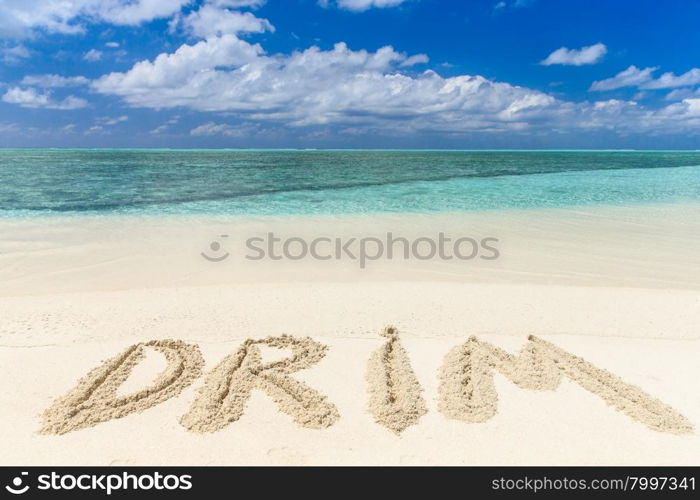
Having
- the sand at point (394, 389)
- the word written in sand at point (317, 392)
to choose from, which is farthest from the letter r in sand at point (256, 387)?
the sand at point (394, 389)

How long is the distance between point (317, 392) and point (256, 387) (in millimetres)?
474

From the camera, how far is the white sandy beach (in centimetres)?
267

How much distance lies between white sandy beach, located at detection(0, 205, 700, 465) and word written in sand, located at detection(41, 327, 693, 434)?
0.07 meters

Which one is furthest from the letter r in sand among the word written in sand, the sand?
the sand

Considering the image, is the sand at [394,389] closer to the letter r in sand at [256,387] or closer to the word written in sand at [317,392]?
the word written in sand at [317,392]

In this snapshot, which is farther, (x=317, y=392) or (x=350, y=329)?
(x=350, y=329)

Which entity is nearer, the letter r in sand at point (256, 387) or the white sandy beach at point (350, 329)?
the white sandy beach at point (350, 329)

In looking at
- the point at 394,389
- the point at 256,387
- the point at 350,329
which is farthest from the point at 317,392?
the point at 350,329

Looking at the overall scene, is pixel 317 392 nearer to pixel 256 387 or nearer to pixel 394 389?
pixel 256 387

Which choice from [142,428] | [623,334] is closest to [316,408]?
[142,428]

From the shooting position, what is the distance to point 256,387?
3.32 meters

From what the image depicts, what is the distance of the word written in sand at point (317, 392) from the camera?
2920mm

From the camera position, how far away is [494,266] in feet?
23.5
